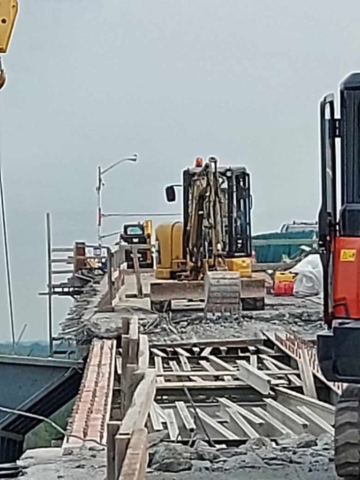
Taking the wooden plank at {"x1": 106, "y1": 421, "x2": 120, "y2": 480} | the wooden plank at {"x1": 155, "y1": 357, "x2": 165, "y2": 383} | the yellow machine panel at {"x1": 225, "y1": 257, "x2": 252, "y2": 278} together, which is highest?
the yellow machine panel at {"x1": 225, "y1": 257, "x2": 252, "y2": 278}

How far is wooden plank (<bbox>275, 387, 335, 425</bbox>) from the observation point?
756 centimetres

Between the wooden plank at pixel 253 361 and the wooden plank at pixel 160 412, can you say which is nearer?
the wooden plank at pixel 160 412

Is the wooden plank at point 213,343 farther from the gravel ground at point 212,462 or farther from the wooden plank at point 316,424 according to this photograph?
the gravel ground at point 212,462

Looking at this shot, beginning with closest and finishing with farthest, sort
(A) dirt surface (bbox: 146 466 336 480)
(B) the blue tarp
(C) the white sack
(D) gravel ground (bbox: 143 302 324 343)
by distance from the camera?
(A) dirt surface (bbox: 146 466 336 480)
(D) gravel ground (bbox: 143 302 324 343)
(C) the white sack
(B) the blue tarp

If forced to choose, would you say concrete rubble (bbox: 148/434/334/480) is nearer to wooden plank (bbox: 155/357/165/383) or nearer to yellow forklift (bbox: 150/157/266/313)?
wooden plank (bbox: 155/357/165/383)

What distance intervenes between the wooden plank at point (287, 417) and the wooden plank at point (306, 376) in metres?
0.37

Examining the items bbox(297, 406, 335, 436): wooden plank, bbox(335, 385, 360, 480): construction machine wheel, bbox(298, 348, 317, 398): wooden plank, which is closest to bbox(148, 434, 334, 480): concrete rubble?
bbox(297, 406, 335, 436): wooden plank

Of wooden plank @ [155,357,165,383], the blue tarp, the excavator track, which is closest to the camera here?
wooden plank @ [155,357,165,383]

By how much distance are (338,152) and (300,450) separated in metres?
2.54

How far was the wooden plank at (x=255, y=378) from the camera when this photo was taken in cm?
872

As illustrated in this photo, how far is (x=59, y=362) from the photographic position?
11789 mm

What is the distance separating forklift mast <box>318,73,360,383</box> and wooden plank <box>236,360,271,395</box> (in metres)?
3.96

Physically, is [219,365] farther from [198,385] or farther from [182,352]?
[198,385]

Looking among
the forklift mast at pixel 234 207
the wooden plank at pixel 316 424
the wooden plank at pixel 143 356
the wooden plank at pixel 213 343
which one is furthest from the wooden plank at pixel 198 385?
the forklift mast at pixel 234 207
